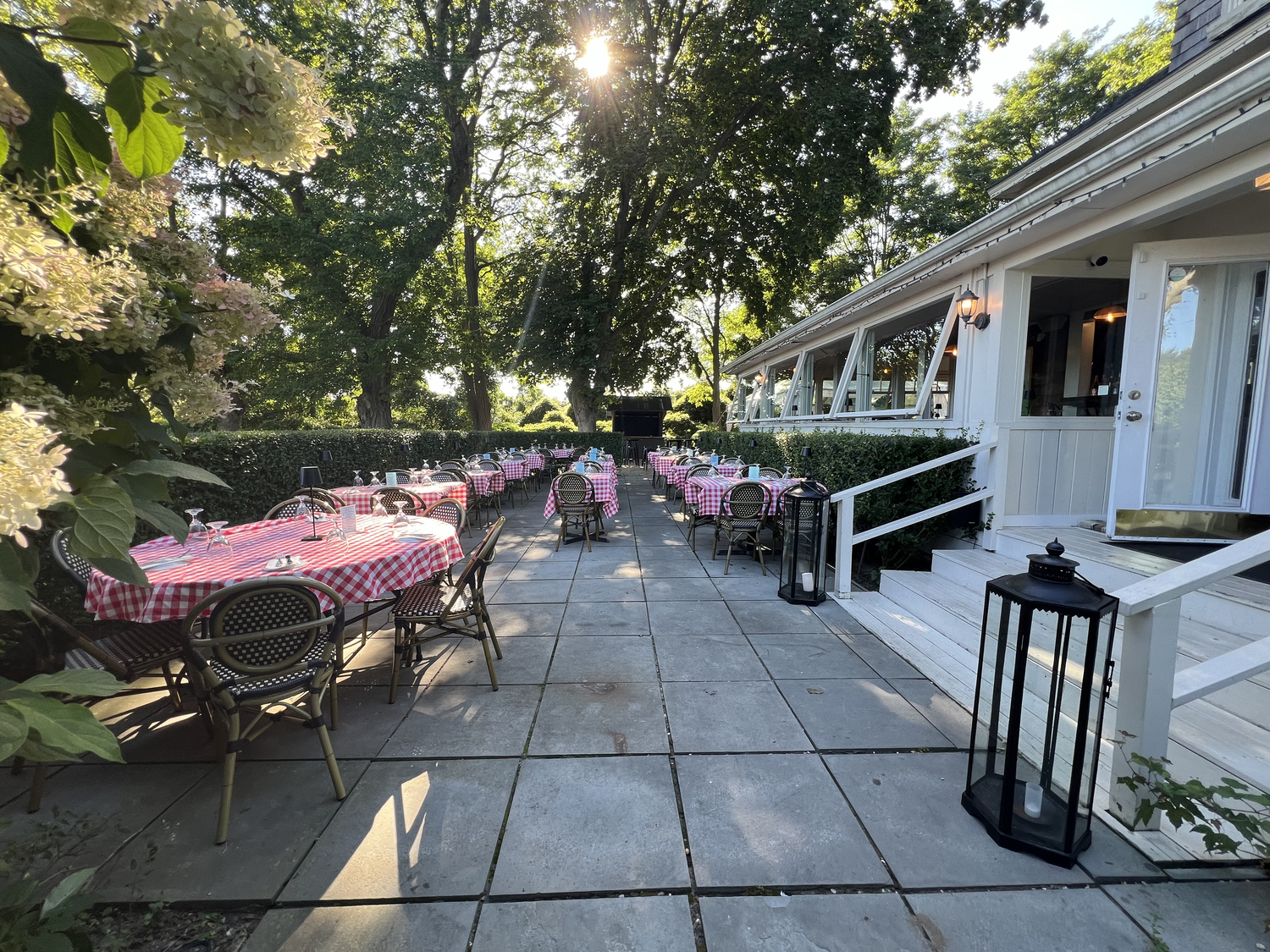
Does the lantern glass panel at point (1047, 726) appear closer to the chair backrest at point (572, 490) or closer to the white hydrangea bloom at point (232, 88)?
the white hydrangea bloom at point (232, 88)

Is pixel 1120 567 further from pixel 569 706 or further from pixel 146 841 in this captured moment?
pixel 146 841

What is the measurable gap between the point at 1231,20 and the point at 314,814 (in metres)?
10.3

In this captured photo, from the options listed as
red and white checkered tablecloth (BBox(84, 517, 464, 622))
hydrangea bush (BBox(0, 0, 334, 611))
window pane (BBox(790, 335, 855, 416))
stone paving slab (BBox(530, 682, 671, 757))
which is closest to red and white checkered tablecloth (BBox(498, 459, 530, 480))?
window pane (BBox(790, 335, 855, 416))

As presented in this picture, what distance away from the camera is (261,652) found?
2.32m

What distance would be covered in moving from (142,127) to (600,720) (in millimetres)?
2958

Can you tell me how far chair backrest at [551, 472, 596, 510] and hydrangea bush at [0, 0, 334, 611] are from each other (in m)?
6.20

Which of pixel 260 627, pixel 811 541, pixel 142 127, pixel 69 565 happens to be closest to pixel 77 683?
pixel 142 127

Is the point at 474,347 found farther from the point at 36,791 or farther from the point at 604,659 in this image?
the point at 36,791

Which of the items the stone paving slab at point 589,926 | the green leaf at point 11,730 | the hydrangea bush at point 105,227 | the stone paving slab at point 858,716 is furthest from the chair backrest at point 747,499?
the green leaf at point 11,730

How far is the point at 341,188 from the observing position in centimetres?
1291

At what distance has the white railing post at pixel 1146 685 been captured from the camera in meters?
2.04

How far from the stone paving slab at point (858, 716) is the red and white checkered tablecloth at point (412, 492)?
386cm

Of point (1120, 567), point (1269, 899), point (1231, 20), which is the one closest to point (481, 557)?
point (1269, 899)

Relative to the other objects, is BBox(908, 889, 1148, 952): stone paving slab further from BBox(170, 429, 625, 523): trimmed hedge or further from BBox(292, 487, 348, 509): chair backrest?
BBox(292, 487, 348, 509): chair backrest
